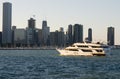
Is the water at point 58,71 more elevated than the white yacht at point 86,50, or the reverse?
the white yacht at point 86,50

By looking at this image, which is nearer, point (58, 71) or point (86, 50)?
point (58, 71)

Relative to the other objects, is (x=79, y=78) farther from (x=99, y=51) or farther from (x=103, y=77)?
(x=99, y=51)

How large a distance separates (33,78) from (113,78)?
44.4 feet

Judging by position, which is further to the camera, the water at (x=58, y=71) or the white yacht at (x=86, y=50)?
the white yacht at (x=86, y=50)

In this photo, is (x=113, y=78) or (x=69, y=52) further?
(x=69, y=52)

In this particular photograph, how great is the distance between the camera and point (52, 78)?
74.9m

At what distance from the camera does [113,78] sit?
248 ft

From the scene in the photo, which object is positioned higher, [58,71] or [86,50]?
[86,50]

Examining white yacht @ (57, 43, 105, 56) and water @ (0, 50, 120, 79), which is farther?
white yacht @ (57, 43, 105, 56)

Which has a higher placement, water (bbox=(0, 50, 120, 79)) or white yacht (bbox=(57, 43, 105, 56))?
white yacht (bbox=(57, 43, 105, 56))

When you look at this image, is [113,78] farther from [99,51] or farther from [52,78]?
[99,51]

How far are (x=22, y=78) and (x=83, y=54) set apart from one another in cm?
10704

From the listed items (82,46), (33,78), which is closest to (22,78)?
(33,78)

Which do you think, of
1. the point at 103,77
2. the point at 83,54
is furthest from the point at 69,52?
the point at 103,77
